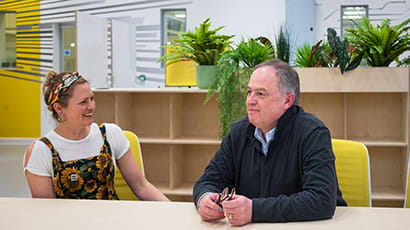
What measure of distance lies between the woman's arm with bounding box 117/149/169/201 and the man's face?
2.33 ft

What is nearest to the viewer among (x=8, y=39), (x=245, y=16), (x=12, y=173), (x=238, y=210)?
(x=238, y=210)

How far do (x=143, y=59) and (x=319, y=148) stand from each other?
8.25 metres

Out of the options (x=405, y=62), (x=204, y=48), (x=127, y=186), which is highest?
(x=204, y=48)

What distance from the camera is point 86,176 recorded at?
7.24ft

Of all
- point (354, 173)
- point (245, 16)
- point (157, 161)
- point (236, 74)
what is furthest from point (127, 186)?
point (245, 16)

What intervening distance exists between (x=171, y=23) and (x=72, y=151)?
779 centimetres

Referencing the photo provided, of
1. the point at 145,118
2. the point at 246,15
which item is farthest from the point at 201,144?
the point at 246,15

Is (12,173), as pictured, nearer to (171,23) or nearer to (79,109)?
(171,23)

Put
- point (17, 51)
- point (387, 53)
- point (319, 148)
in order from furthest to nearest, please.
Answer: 1. point (17, 51)
2. point (387, 53)
3. point (319, 148)

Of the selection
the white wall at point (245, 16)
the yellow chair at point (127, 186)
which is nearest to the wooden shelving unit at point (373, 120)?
the yellow chair at point (127, 186)

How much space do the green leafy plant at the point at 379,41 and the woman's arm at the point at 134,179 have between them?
6.80 ft

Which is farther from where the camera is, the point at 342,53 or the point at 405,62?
the point at 405,62

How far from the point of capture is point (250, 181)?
1956mm

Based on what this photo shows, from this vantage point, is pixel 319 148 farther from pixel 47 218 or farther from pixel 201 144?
pixel 201 144
